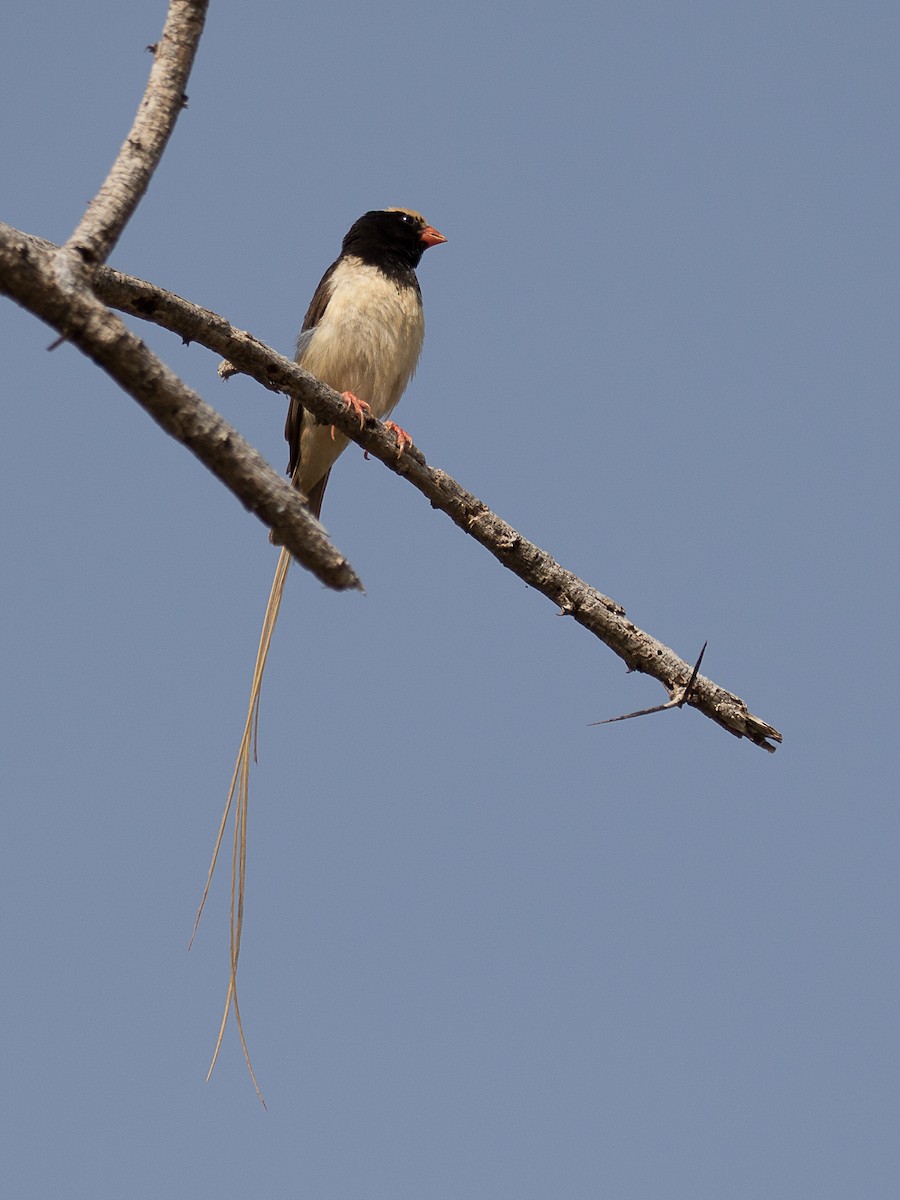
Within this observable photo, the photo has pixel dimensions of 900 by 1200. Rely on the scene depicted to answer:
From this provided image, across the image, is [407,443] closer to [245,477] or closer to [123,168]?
[123,168]

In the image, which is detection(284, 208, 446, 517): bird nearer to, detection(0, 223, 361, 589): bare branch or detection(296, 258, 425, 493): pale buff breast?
detection(296, 258, 425, 493): pale buff breast

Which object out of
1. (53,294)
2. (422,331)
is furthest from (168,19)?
(422,331)

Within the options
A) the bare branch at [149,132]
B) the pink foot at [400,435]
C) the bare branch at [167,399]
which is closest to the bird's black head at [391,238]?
the pink foot at [400,435]

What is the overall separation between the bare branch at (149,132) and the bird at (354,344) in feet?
11.4

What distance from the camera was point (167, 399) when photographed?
2150 millimetres

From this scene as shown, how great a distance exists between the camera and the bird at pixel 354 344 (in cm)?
632

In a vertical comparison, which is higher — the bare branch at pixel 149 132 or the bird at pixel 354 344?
the bird at pixel 354 344

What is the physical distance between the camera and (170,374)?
216cm

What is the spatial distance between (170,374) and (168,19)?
98 cm

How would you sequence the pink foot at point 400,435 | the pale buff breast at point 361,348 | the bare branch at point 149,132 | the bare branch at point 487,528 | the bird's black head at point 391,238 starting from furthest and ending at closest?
1. the bird's black head at point 391,238
2. the pale buff breast at point 361,348
3. the pink foot at point 400,435
4. the bare branch at point 487,528
5. the bare branch at point 149,132

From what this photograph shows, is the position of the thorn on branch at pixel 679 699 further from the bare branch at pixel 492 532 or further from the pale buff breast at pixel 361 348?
the pale buff breast at pixel 361 348

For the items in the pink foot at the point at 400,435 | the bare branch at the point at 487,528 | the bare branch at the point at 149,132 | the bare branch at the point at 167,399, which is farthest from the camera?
the pink foot at the point at 400,435

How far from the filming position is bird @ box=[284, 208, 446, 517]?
6.32 m

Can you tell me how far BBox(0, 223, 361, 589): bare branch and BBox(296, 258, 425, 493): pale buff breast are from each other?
13.5 ft
